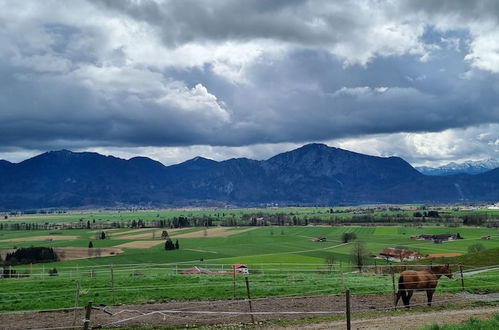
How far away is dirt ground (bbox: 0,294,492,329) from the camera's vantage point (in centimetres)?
1827

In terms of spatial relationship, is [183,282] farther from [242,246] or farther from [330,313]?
[242,246]

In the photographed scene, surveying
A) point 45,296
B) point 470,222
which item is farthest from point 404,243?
point 45,296

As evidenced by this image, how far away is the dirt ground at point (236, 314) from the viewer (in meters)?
18.3

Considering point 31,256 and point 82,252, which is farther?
point 82,252

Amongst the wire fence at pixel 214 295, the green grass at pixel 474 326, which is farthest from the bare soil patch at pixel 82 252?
the green grass at pixel 474 326

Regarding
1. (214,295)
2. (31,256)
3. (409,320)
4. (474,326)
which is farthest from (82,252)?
(474,326)

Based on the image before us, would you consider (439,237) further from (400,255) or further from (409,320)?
(409,320)

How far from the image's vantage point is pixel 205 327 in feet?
58.5

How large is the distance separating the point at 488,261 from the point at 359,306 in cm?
3513

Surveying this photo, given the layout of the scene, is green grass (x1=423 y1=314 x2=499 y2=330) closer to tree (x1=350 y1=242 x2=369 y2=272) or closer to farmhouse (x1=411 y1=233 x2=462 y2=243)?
tree (x1=350 y1=242 x2=369 y2=272)

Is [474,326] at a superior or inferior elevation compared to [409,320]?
superior

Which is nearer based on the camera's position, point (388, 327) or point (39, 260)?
point (388, 327)

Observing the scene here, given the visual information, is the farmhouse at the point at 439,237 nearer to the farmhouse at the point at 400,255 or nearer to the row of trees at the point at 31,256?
the farmhouse at the point at 400,255

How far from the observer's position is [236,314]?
1981 centimetres
